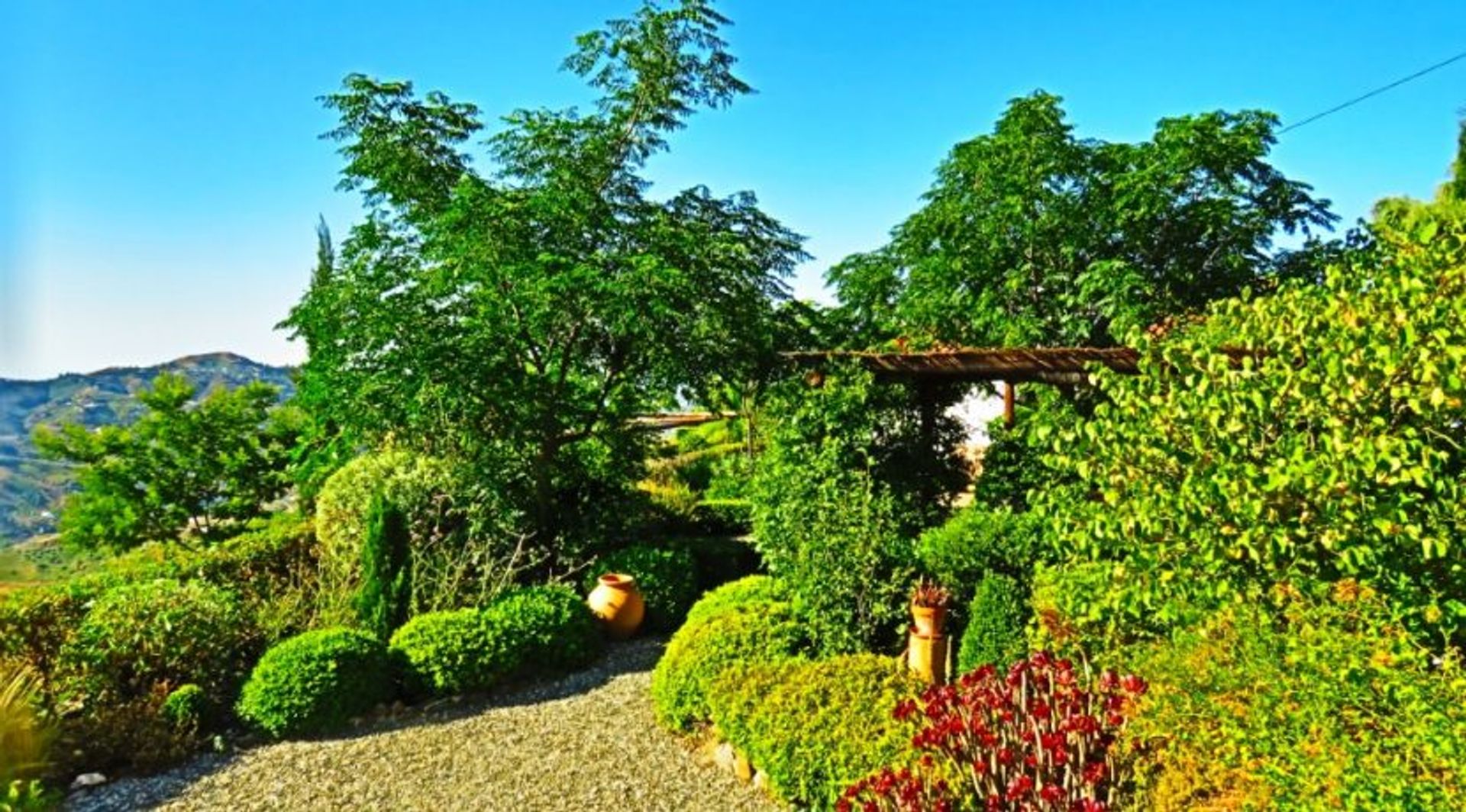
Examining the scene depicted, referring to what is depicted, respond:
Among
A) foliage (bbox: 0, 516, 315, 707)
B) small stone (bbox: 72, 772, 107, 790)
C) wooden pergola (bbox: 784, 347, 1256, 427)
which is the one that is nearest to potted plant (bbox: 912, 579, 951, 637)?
wooden pergola (bbox: 784, 347, 1256, 427)

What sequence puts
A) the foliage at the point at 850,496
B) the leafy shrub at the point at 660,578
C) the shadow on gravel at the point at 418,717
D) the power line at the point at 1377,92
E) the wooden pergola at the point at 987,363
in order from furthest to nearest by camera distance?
the leafy shrub at the point at 660,578
the power line at the point at 1377,92
the wooden pergola at the point at 987,363
the foliage at the point at 850,496
the shadow on gravel at the point at 418,717

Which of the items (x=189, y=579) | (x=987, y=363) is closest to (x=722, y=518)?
(x=987, y=363)

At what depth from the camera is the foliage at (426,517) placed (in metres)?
7.88

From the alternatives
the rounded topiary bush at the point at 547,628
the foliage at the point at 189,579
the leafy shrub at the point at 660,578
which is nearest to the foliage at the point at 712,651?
the rounded topiary bush at the point at 547,628

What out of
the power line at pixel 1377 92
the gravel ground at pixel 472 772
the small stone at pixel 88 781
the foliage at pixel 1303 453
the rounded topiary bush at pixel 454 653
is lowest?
the small stone at pixel 88 781

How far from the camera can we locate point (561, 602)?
7.12 m

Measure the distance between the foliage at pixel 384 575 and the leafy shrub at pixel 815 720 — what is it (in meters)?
3.22

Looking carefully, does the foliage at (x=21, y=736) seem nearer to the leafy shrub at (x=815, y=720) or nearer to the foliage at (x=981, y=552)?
the leafy shrub at (x=815, y=720)

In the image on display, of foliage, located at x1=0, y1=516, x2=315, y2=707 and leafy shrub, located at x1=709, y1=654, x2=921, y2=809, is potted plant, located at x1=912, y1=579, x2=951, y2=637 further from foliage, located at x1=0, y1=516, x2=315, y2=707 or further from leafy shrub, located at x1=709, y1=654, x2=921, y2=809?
foliage, located at x1=0, y1=516, x2=315, y2=707

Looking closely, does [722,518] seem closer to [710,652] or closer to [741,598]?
[741,598]

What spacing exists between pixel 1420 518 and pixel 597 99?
892 cm

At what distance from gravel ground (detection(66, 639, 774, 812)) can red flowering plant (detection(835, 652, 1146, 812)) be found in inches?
55.2

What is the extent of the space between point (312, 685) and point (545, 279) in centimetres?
421

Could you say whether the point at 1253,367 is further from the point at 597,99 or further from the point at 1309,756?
the point at 597,99
